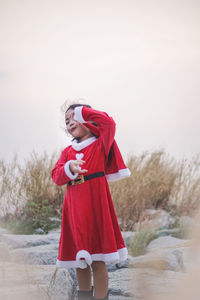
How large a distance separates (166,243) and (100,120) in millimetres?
1406

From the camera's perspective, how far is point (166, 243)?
96.1 inches

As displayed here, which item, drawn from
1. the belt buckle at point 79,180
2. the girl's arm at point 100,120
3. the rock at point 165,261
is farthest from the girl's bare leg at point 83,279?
the rock at point 165,261

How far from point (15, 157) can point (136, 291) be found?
1589mm

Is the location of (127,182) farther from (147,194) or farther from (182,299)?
(182,299)

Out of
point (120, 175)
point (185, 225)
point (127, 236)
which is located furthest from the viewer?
point (185, 225)

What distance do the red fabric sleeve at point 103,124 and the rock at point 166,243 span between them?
1.20 m

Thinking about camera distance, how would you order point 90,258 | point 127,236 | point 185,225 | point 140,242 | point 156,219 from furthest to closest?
1. point 156,219
2. point 185,225
3. point 127,236
4. point 140,242
5. point 90,258

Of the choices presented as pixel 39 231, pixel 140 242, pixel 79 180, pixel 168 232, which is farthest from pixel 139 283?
pixel 39 231

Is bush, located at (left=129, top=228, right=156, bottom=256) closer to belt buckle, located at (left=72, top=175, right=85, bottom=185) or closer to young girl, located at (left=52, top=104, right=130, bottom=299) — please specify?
young girl, located at (left=52, top=104, right=130, bottom=299)

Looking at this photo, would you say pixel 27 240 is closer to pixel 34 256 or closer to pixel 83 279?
pixel 34 256

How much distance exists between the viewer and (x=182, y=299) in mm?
1275

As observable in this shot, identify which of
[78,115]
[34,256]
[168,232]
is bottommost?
[168,232]

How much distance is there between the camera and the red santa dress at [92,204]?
4.21 ft

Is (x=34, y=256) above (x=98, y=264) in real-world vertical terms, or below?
below
